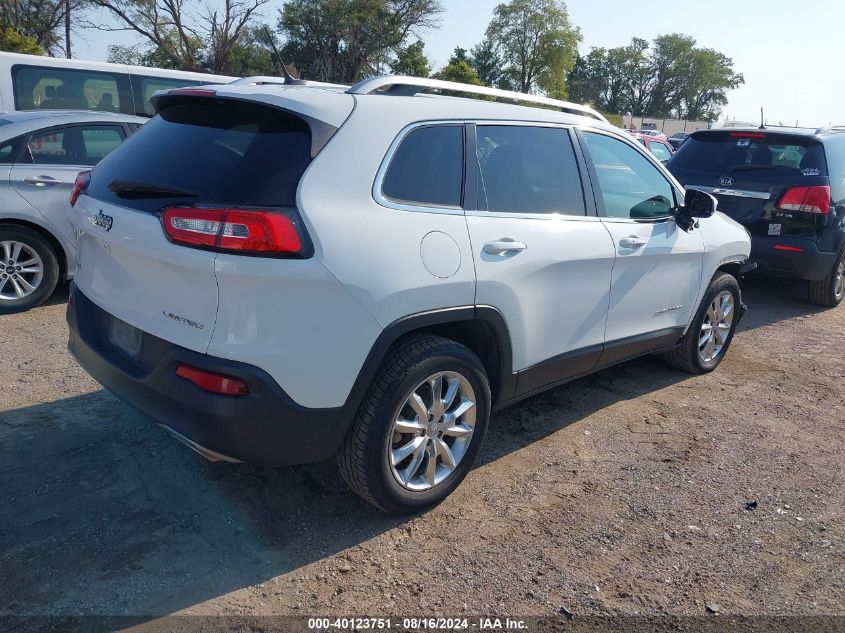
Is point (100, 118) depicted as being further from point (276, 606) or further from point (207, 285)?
point (276, 606)

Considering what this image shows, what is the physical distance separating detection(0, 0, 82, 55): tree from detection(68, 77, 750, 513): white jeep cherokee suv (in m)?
33.9

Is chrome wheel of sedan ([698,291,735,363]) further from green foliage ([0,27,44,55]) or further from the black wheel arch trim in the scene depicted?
green foliage ([0,27,44,55])

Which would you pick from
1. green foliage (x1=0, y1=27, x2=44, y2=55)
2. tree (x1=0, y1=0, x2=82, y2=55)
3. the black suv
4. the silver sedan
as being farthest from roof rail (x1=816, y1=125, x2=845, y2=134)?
tree (x1=0, y1=0, x2=82, y2=55)

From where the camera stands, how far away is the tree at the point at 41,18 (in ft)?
102

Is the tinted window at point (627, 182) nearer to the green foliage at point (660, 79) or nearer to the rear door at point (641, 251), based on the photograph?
the rear door at point (641, 251)

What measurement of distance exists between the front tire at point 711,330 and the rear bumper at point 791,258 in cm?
187

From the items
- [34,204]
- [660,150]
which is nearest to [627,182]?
[34,204]

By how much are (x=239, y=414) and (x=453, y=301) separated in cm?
100

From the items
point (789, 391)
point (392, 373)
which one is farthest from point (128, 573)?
point (789, 391)

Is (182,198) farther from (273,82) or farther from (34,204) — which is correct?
(34,204)

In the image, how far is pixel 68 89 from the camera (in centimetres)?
976

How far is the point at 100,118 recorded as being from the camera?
21.1ft

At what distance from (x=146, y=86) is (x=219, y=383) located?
9177mm

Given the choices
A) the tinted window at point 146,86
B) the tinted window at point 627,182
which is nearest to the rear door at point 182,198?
the tinted window at point 627,182
